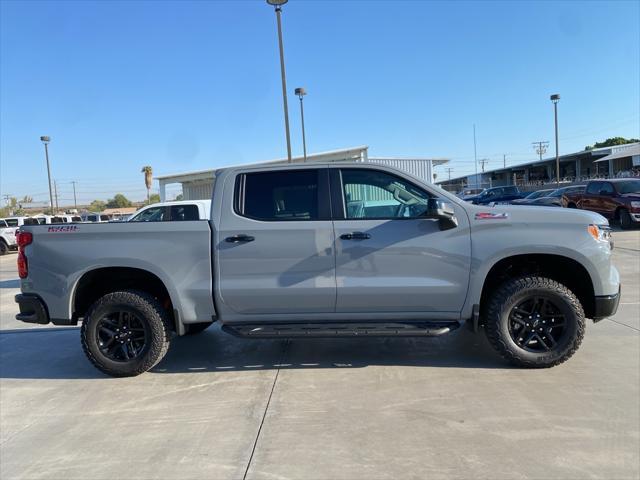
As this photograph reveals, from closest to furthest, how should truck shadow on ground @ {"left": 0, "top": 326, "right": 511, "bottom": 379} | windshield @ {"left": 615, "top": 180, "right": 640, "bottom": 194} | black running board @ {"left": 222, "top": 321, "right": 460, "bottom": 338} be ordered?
black running board @ {"left": 222, "top": 321, "right": 460, "bottom": 338} → truck shadow on ground @ {"left": 0, "top": 326, "right": 511, "bottom": 379} → windshield @ {"left": 615, "top": 180, "right": 640, "bottom": 194}

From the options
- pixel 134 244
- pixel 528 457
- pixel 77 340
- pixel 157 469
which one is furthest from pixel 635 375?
pixel 77 340

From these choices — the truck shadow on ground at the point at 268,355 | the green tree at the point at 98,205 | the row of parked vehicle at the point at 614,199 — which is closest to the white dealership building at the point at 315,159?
the row of parked vehicle at the point at 614,199

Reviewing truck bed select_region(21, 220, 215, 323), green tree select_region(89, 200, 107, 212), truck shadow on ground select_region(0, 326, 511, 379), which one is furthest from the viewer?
green tree select_region(89, 200, 107, 212)

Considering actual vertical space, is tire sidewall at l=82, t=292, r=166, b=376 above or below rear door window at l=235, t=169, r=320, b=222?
below

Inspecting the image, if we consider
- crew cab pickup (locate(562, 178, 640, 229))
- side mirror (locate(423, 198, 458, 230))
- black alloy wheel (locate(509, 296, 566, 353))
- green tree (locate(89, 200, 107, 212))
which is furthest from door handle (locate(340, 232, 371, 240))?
green tree (locate(89, 200, 107, 212))

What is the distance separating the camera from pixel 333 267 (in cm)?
431

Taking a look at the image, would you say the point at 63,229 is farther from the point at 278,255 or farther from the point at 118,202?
the point at 118,202

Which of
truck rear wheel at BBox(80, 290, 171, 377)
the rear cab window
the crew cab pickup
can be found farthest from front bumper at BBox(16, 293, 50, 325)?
the crew cab pickup

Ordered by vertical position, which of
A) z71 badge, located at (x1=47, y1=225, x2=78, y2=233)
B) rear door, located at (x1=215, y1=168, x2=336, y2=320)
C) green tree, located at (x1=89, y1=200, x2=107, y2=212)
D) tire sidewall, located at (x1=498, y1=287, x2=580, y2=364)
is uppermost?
green tree, located at (x1=89, y1=200, x2=107, y2=212)

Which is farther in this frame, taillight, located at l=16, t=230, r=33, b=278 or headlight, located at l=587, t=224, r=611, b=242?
taillight, located at l=16, t=230, r=33, b=278

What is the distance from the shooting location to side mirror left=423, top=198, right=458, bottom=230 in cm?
403

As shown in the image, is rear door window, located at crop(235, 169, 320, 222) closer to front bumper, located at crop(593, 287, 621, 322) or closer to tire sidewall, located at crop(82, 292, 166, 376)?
tire sidewall, located at crop(82, 292, 166, 376)

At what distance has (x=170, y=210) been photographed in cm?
1126

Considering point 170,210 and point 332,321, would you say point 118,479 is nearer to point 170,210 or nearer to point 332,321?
point 332,321
